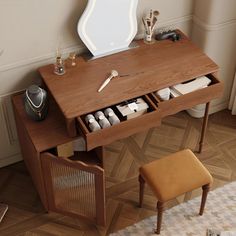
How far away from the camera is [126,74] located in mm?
2303

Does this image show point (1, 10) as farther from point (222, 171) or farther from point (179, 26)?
point (222, 171)

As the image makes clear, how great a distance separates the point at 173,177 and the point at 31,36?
0.97m

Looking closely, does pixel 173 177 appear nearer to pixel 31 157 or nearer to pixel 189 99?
pixel 189 99

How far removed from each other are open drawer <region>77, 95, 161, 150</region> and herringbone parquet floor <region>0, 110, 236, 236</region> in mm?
474

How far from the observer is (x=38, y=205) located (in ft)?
8.00

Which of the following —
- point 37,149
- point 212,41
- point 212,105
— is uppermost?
point 212,41

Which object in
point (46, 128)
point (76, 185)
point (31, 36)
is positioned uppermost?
point (31, 36)

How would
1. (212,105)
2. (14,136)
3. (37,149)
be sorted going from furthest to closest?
(212,105) → (14,136) → (37,149)

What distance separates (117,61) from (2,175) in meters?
0.92

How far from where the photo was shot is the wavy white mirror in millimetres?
2275

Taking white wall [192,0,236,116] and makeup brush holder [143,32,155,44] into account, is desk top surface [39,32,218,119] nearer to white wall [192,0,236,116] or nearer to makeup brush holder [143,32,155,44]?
makeup brush holder [143,32,155,44]

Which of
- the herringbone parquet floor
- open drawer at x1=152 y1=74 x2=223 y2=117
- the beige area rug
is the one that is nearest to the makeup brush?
open drawer at x1=152 y1=74 x2=223 y2=117

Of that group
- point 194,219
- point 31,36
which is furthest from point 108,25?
point 194,219

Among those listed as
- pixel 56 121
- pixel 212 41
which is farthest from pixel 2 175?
pixel 212 41
